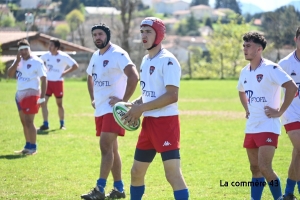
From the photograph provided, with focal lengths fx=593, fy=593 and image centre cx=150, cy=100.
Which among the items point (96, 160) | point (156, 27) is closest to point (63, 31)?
point (96, 160)

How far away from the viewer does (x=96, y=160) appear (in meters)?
11.6

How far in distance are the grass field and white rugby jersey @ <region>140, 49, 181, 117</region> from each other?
2051 mm

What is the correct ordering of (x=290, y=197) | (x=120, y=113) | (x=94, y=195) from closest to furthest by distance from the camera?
1. (x=120, y=113)
2. (x=290, y=197)
3. (x=94, y=195)

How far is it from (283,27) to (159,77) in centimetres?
3944

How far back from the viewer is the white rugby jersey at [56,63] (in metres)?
16.6

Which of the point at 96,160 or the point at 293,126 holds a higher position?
the point at 293,126

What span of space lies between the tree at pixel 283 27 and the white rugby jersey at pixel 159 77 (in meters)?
33.3

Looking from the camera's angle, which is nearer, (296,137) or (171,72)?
(171,72)

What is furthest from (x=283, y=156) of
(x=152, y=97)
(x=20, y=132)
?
(x=20, y=132)

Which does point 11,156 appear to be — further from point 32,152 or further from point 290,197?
point 290,197

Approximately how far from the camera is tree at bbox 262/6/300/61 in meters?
39.7

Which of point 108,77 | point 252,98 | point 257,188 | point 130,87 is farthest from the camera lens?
point 108,77

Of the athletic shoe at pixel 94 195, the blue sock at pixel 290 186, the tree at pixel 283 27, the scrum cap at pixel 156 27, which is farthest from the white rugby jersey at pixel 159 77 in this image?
the tree at pixel 283 27

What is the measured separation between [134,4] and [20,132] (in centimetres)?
4472
